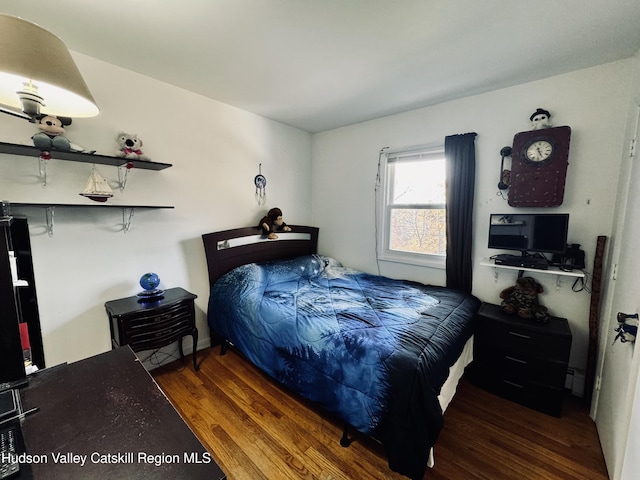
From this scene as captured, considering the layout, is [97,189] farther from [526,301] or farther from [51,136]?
[526,301]

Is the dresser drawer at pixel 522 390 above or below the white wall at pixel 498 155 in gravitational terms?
below

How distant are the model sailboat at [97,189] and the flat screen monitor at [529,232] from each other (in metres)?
3.13

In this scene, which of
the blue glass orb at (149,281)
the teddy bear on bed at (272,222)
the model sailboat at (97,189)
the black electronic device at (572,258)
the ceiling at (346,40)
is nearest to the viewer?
the ceiling at (346,40)

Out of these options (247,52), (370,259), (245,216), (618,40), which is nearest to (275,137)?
(245,216)

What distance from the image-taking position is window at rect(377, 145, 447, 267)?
9.11ft

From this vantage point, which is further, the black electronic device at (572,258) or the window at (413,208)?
the window at (413,208)

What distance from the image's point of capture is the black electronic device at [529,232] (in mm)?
2000

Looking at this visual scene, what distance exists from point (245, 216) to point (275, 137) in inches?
43.1

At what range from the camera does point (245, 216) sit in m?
3.05

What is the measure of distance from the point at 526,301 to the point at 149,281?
3.12 m

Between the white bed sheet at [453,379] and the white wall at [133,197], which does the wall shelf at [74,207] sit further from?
the white bed sheet at [453,379]

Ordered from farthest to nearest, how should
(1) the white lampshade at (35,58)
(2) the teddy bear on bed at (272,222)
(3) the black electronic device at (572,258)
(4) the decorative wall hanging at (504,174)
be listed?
1. (2) the teddy bear on bed at (272,222)
2. (4) the decorative wall hanging at (504,174)
3. (3) the black electronic device at (572,258)
4. (1) the white lampshade at (35,58)

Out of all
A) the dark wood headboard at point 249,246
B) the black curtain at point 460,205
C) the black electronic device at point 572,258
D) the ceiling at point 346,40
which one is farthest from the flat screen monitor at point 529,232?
the dark wood headboard at point 249,246

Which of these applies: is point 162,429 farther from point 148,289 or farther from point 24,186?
point 24,186
